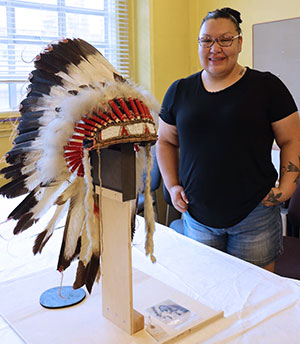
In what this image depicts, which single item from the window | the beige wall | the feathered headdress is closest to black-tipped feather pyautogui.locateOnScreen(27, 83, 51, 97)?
the feathered headdress

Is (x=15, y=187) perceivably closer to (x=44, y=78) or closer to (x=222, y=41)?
(x=44, y=78)

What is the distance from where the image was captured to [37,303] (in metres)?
1.00

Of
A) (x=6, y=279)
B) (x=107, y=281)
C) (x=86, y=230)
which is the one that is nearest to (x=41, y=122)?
(x=86, y=230)

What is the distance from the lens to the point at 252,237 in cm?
144

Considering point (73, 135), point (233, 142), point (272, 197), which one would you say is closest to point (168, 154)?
point (233, 142)

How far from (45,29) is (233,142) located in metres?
1.96

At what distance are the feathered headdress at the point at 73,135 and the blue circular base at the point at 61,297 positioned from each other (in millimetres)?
116

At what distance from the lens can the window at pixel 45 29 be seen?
2695 millimetres

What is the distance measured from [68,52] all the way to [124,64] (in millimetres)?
2509

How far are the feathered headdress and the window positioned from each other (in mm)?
1696

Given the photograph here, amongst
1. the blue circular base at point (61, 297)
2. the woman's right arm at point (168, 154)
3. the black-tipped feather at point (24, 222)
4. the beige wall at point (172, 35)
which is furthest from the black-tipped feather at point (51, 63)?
the beige wall at point (172, 35)

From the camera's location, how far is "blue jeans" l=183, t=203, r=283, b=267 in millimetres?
1442

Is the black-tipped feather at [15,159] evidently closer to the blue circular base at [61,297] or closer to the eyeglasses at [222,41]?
the blue circular base at [61,297]

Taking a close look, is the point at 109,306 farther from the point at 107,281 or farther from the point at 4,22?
the point at 4,22
